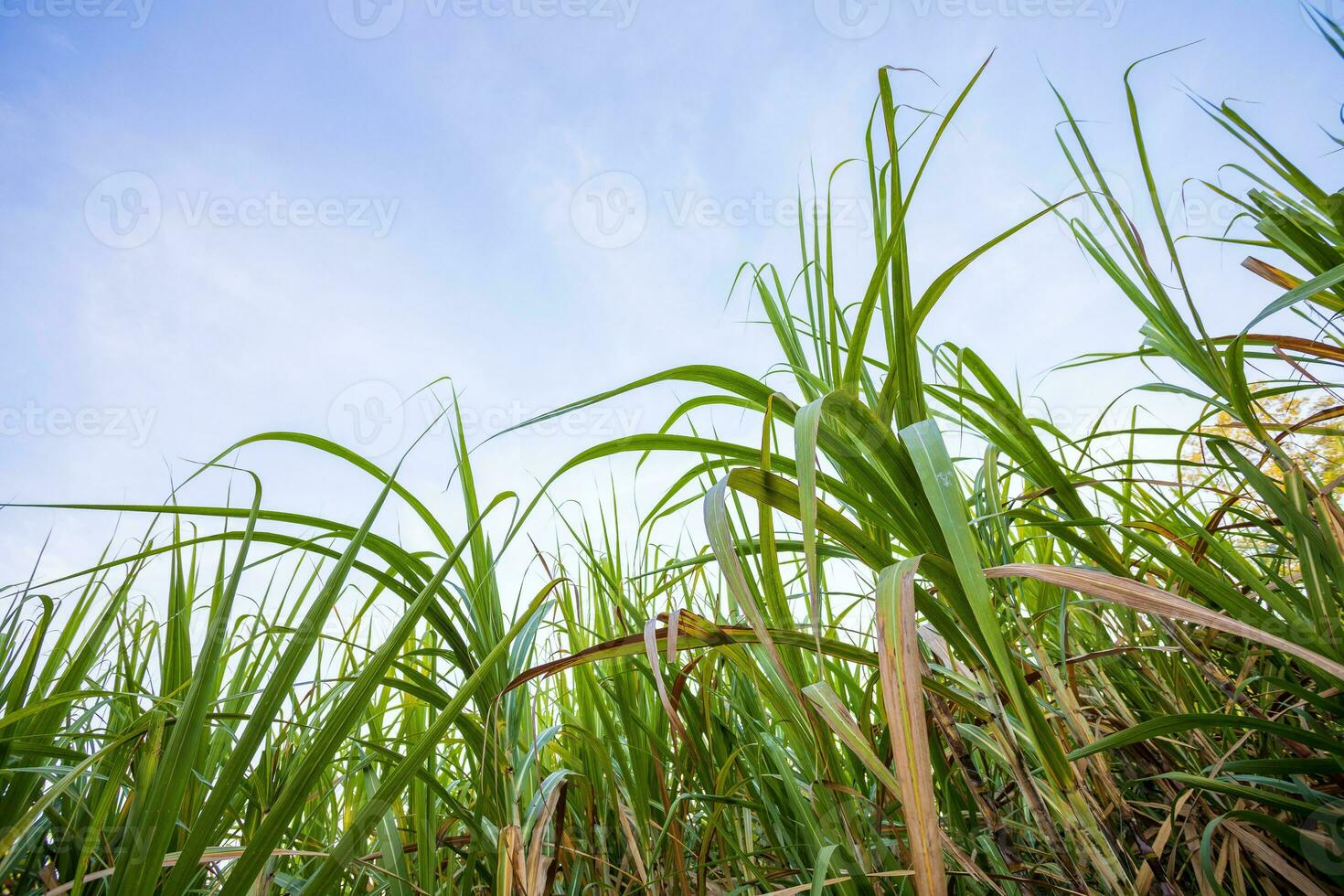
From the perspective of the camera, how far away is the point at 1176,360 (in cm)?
88

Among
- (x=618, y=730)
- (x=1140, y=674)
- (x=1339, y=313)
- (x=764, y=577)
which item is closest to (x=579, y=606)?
(x=618, y=730)

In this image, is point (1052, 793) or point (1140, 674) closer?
point (1052, 793)

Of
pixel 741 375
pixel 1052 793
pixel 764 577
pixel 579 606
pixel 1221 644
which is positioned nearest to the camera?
pixel 1052 793

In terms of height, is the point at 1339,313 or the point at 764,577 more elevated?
the point at 1339,313

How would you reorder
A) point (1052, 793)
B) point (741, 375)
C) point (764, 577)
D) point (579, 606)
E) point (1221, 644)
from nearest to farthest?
point (1052, 793), point (764, 577), point (741, 375), point (1221, 644), point (579, 606)

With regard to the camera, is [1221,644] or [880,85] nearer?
[880,85]

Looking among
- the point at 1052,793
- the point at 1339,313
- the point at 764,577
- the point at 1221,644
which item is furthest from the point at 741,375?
the point at 1339,313

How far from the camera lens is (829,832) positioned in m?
0.85

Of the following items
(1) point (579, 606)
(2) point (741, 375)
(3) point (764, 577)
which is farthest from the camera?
(1) point (579, 606)

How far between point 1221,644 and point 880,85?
892 millimetres

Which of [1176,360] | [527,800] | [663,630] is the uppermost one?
[1176,360]

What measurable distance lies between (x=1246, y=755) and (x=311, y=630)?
1089mm

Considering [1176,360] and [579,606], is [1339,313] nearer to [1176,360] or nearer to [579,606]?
[1176,360]

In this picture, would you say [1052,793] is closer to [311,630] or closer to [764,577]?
[764,577]
